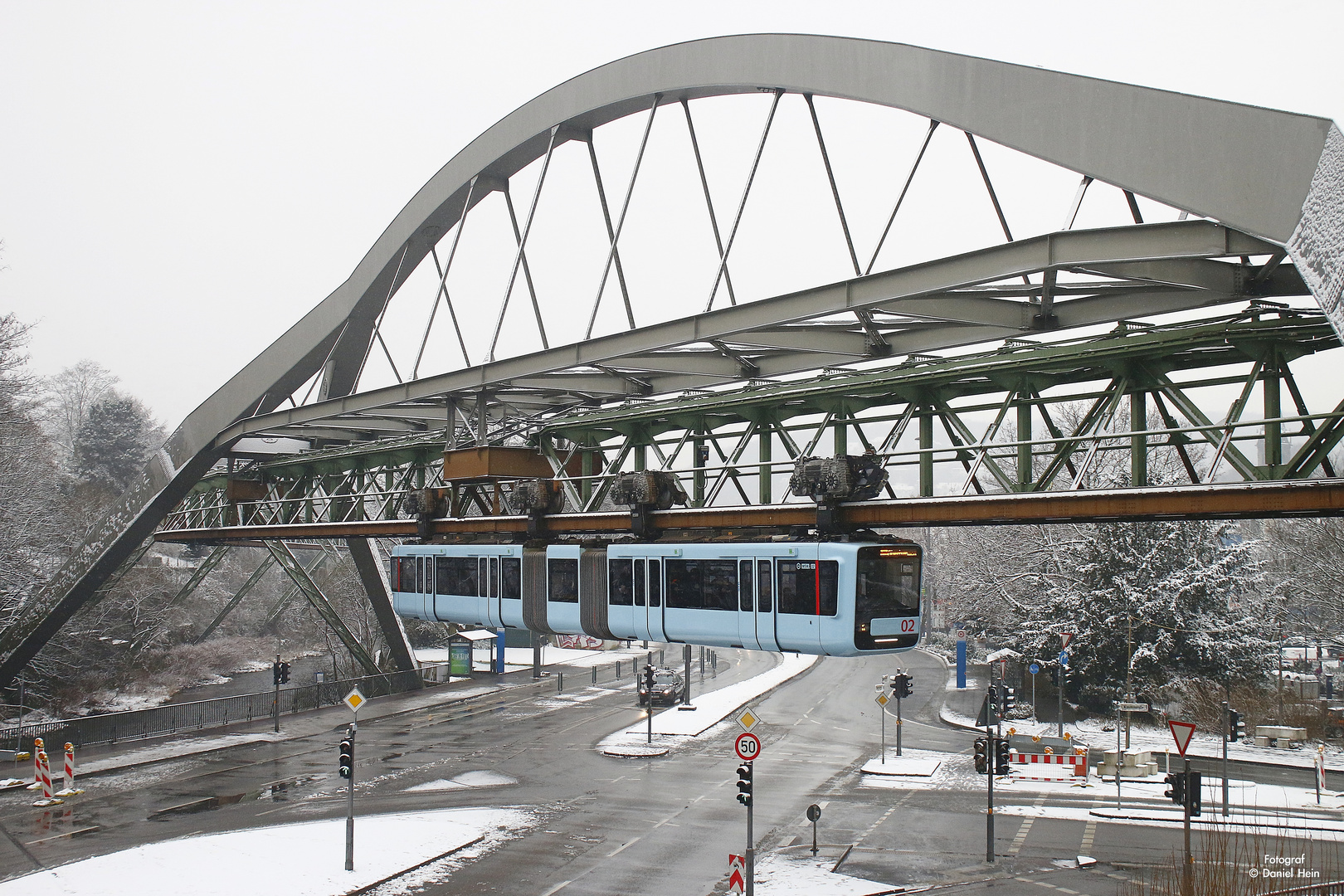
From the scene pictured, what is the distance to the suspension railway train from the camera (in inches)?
675

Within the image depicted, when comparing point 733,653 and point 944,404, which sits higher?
point 944,404

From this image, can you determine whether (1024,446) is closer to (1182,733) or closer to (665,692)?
(1182,733)

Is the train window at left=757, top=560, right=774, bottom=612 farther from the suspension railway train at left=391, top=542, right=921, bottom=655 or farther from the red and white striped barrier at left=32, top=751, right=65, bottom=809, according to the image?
the red and white striped barrier at left=32, top=751, right=65, bottom=809

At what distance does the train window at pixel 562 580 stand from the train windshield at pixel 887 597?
25.4 ft

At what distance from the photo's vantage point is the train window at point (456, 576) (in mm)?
26234

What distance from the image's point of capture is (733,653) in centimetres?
7150

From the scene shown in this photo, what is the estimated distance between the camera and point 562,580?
2327cm

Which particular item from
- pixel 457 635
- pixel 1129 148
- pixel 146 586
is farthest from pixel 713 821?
pixel 146 586

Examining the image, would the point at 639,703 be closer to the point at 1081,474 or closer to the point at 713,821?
the point at 713,821

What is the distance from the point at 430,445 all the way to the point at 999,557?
35.0 meters

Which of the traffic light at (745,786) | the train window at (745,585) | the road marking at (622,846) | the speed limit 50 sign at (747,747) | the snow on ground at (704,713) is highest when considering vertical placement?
the train window at (745,585)

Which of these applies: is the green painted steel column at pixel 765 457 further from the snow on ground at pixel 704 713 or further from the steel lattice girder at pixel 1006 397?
the snow on ground at pixel 704 713

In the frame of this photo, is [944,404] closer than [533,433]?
Yes

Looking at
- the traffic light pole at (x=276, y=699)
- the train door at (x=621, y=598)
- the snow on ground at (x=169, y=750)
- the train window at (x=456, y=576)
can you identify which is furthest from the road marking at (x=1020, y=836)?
the traffic light pole at (x=276, y=699)
